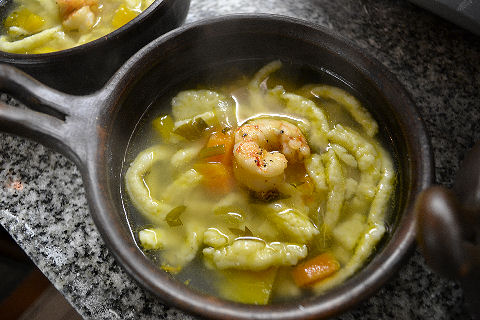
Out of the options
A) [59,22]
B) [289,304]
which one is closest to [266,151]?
[289,304]

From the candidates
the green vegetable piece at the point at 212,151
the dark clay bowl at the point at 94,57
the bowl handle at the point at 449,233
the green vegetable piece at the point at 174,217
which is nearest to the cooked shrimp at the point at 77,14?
the dark clay bowl at the point at 94,57

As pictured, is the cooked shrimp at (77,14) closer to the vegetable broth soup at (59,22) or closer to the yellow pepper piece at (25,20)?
the vegetable broth soup at (59,22)

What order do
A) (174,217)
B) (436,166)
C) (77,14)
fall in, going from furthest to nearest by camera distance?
1. (77,14)
2. (436,166)
3. (174,217)

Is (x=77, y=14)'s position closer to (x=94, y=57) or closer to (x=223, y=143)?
(x=94, y=57)

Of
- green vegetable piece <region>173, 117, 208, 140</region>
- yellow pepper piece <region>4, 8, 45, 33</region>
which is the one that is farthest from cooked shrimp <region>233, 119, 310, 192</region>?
yellow pepper piece <region>4, 8, 45, 33</region>

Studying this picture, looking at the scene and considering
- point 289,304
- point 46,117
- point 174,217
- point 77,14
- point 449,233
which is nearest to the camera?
point 449,233

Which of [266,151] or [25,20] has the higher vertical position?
[266,151]
